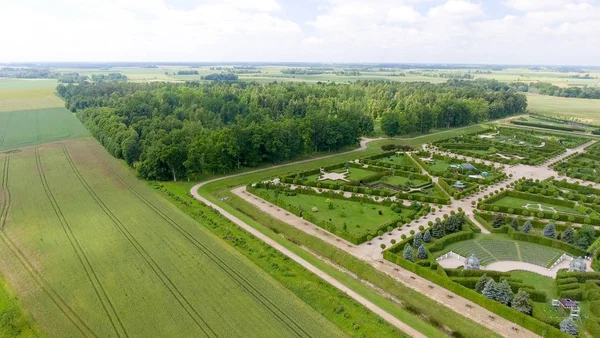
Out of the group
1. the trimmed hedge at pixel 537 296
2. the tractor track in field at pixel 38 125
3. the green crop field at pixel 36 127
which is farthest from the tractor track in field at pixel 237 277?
the tractor track in field at pixel 38 125

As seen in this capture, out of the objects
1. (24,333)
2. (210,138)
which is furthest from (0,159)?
(24,333)

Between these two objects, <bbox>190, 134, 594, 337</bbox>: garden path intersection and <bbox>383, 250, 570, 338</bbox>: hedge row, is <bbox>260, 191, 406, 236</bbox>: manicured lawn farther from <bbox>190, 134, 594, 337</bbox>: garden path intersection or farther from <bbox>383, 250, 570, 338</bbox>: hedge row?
<bbox>383, 250, 570, 338</bbox>: hedge row

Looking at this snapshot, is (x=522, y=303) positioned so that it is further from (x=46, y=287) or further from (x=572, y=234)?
(x=46, y=287)

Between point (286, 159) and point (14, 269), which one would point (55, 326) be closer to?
point (14, 269)

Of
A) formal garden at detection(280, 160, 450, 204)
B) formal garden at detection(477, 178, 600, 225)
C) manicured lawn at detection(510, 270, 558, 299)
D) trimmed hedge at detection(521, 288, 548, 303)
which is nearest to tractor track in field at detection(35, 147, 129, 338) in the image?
formal garden at detection(280, 160, 450, 204)

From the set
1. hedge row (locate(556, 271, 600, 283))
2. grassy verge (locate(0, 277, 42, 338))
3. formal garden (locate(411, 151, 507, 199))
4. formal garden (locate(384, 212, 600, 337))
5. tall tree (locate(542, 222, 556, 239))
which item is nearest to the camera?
grassy verge (locate(0, 277, 42, 338))

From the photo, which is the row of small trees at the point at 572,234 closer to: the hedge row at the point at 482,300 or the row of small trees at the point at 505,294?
the row of small trees at the point at 505,294
